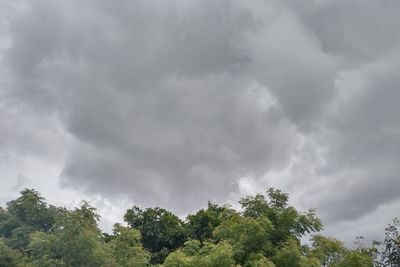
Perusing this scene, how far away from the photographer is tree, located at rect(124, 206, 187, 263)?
5072 cm

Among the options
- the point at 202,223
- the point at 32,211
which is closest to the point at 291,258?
the point at 202,223

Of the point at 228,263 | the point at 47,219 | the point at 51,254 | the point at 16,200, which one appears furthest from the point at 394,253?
the point at 16,200

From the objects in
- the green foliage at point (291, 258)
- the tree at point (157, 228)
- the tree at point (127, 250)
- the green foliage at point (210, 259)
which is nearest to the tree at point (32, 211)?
the tree at point (157, 228)

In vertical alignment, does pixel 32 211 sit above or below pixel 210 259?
above

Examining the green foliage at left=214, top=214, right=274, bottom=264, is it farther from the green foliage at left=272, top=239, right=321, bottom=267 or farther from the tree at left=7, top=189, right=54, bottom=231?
the tree at left=7, top=189, right=54, bottom=231

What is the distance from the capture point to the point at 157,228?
5100 cm

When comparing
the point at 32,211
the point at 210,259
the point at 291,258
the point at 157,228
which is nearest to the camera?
the point at 210,259

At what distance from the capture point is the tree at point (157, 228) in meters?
50.7

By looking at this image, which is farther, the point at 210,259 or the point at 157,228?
the point at 157,228

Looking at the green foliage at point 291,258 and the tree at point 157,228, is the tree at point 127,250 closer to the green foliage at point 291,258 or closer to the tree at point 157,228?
the green foliage at point 291,258

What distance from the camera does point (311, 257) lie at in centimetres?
3192

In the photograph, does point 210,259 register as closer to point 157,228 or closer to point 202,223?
point 202,223

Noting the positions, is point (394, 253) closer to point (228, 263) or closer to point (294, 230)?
point (294, 230)

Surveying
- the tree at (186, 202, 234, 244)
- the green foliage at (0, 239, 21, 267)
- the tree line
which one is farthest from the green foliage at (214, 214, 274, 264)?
the green foliage at (0, 239, 21, 267)
